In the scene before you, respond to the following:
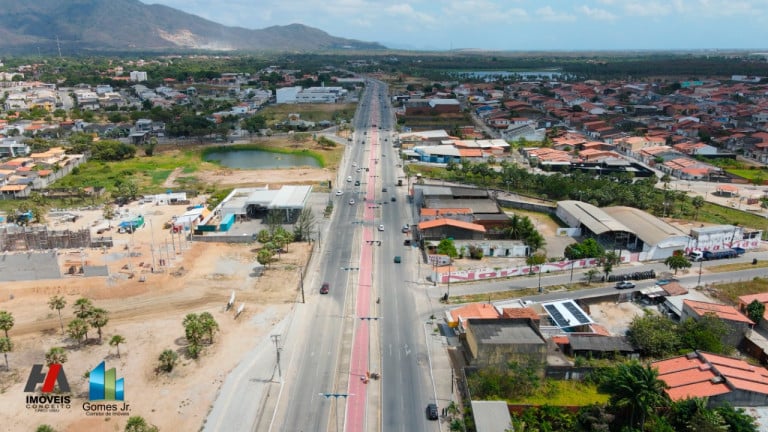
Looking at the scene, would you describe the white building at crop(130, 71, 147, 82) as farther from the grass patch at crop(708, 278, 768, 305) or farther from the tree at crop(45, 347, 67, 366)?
the grass patch at crop(708, 278, 768, 305)

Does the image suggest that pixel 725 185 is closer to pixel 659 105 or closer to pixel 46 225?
pixel 659 105

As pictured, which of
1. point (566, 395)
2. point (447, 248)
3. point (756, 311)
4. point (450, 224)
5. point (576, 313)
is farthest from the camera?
point (450, 224)

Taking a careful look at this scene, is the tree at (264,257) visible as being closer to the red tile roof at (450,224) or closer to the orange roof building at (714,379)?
the red tile roof at (450,224)

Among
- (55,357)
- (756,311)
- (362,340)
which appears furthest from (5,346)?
(756,311)

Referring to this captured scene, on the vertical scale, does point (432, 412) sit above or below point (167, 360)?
below

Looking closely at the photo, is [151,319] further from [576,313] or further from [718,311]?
[718,311]

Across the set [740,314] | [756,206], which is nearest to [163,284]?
[740,314]

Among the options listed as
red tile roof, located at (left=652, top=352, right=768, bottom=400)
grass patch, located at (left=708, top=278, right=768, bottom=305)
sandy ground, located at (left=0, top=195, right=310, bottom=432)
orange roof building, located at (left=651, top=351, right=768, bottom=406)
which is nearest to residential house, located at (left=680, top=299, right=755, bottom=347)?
orange roof building, located at (left=651, top=351, right=768, bottom=406)

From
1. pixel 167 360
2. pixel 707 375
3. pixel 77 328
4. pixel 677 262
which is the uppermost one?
pixel 677 262
